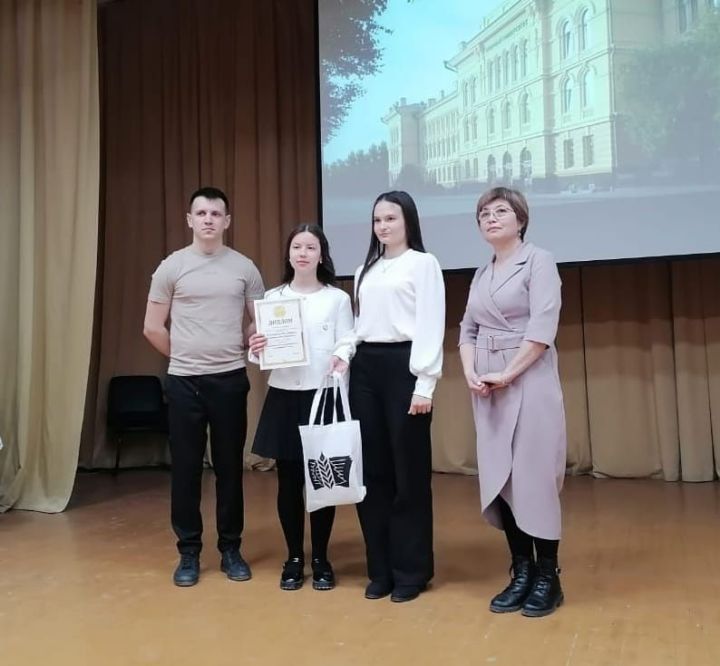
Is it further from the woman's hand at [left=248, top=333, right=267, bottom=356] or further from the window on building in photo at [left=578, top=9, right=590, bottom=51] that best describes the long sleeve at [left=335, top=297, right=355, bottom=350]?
the window on building in photo at [left=578, top=9, right=590, bottom=51]

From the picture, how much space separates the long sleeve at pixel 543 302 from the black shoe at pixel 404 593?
35.6 inches

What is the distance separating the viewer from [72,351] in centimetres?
438

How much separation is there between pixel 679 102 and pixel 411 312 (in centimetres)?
Answer: 251

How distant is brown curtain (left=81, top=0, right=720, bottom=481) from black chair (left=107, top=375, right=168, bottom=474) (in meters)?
0.23

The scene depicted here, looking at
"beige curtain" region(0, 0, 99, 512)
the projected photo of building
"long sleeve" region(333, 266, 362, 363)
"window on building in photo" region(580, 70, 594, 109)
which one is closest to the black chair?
"beige curtain" region(0, 0, 99, 512)

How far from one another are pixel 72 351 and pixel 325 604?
249 cm

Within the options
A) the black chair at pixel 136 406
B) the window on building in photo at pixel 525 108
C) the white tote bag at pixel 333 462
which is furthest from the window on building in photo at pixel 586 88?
the black chair at pixel 136 406

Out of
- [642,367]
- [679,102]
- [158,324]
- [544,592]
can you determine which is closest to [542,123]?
[679,102]

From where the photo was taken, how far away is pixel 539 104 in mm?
4453

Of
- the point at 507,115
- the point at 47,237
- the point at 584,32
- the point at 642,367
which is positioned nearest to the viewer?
the point at 584,32

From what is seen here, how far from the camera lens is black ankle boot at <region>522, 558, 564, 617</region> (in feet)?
7.80

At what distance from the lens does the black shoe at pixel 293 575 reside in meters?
Answer: 2.71

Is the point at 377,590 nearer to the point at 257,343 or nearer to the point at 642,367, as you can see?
the point at 257,343

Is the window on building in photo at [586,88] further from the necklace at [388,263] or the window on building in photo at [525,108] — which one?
the necklace at [388,263]
